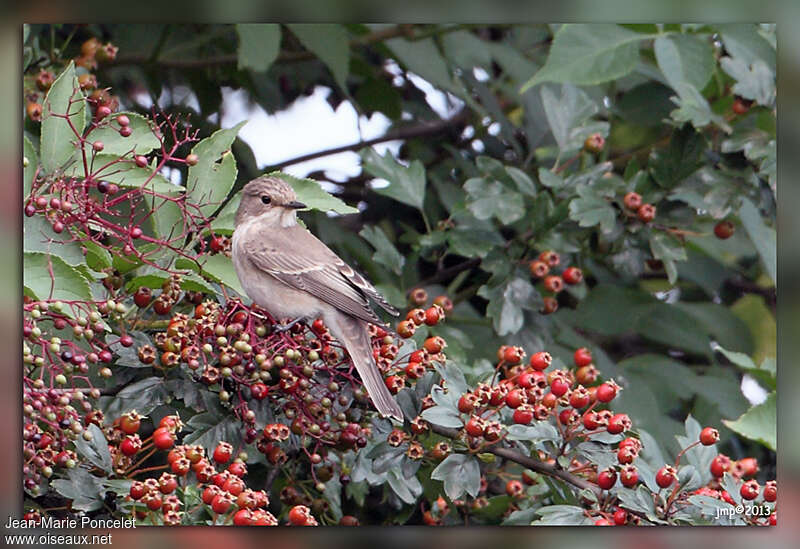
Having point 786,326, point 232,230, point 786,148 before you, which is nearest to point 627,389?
point 786,326

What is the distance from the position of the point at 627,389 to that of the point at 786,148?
0.44 meters

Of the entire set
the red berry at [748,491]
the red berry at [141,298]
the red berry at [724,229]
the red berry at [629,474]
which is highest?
the red berry at [724,229]

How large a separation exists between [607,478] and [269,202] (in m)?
0.55

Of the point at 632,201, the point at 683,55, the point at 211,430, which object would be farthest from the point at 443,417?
the point at 683,55

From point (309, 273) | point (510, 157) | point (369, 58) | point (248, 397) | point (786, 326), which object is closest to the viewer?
point (248, 397)

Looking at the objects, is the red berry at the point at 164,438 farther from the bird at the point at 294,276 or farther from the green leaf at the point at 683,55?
the green leaf at the point at 683,55

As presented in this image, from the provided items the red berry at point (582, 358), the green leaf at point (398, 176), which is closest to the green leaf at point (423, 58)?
the green leaf at point (398, 176)

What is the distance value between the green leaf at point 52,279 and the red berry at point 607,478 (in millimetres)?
644

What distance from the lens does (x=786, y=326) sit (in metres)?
1.40

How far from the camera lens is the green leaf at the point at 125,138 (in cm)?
119

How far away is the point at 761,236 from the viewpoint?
1.47m

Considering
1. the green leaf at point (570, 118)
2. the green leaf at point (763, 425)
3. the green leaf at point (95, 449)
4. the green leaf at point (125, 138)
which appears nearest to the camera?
the green leaf at point (95, 449)

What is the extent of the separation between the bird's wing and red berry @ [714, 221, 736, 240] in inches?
24.1

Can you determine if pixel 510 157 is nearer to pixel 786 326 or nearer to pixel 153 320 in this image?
pixel 786 326
